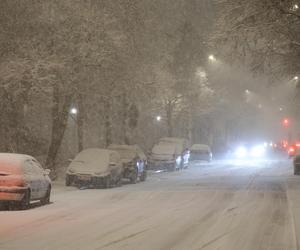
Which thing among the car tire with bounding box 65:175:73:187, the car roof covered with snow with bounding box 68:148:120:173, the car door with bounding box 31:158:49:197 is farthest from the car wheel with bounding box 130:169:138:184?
the car door with bounding box 31:158:49:197

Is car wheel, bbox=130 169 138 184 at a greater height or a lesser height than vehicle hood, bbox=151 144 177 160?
lesser

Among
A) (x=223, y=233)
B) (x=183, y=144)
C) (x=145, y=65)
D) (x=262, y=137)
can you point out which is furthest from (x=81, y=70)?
(x=262, y=137)

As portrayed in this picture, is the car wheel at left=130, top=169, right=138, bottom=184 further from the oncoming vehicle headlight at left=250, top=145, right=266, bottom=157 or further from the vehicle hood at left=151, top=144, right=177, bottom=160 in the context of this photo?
the oncoming vehicle headlight at left=250, top=145, right=266, bottom=157

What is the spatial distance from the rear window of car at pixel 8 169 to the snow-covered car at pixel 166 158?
28.3 meters

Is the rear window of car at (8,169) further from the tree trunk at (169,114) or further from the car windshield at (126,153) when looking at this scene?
the tree trunk at (169,114)

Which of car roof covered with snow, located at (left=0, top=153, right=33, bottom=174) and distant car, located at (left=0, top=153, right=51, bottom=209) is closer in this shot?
distant car, located at (left=0, top=153, right=51, bottom=209)

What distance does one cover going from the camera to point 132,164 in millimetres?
33719

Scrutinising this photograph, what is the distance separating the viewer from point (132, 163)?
33.8m

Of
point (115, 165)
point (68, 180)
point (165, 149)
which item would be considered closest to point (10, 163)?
point (68, 180)

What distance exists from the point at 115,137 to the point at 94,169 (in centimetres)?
2427

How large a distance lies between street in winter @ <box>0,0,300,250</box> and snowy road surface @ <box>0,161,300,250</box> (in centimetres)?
3

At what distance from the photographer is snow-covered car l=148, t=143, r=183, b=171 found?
46656 millimetres

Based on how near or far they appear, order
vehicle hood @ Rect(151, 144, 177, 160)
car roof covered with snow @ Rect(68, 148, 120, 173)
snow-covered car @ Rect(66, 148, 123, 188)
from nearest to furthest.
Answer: snow-covered car @ Rect(66, 148, 123, 188) < car roof covered with snow @ Rect(68, 148, 120, 173) < vehicle hood @ Rect(151, 144, 177, 160)

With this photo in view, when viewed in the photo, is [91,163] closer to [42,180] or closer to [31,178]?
[42,180]
